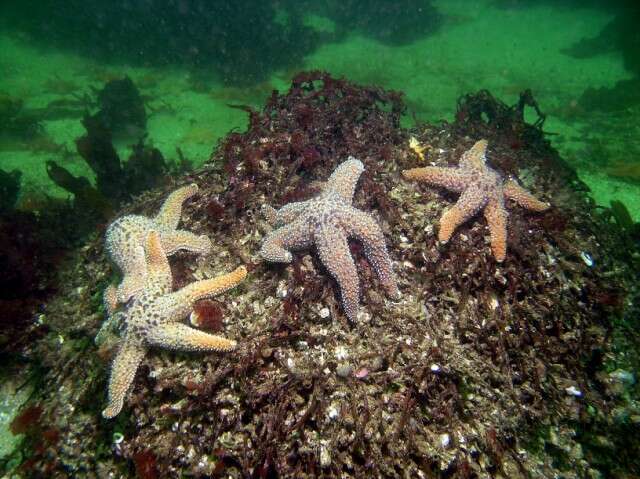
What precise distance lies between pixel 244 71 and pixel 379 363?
59.5 feet

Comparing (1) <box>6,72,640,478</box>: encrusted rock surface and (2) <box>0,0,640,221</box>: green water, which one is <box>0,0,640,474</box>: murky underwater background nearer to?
(2) <box>0,0,640,221</box>: green water

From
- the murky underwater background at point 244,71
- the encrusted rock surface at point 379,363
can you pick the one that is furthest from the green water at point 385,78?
the encrusted rock surface at point 379,363

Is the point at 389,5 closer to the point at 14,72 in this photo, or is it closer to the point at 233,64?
the point at 233,64

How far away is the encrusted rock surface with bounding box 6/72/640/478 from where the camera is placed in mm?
3578

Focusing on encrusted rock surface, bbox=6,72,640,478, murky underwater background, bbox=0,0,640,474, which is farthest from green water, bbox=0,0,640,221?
encrusted rock surface, bbox=6,72,640,478

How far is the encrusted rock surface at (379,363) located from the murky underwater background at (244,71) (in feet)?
14.3

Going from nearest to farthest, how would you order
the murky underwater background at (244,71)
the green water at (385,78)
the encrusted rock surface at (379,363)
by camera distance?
the encrusted rock surface at (379,363)
the murky underwater background at (244,71)
the green water at (385,78)

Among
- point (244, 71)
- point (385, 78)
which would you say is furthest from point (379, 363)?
point (244, 71)

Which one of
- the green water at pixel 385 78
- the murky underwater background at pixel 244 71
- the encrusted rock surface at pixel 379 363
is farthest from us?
the green water at pixel 385 78

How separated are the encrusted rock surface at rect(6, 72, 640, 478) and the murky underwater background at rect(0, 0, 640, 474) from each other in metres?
4.37

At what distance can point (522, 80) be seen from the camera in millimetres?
18844

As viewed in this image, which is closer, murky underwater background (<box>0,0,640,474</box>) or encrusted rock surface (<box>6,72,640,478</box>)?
encrusted rock surface (<box>6,72,640,478</box>)

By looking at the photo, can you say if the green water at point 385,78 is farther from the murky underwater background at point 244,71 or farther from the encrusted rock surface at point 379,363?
the encrusted rock surface at point 379,363

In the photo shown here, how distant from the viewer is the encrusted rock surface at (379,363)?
11.7 feet
